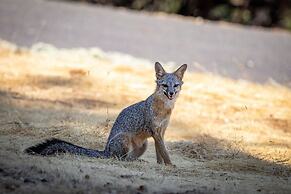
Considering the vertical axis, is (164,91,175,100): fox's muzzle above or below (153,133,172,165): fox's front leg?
above

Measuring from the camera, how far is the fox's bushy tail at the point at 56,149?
6.91m

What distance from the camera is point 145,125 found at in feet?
25.3

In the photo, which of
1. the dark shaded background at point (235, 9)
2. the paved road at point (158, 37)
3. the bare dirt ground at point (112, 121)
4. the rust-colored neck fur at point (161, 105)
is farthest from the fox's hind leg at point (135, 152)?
the dark shaded background at point (235, 9)

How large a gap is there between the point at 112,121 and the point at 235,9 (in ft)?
45.1

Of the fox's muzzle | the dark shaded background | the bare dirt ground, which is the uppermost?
the fox's muzzle

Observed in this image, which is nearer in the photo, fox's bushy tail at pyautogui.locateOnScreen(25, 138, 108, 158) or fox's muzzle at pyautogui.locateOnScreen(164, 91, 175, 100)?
fox's bushy tail at pyautogui.locateOnScreen(25, 138, 108, 158)

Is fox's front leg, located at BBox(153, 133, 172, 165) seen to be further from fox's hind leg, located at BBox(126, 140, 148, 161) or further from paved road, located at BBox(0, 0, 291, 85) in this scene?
paved road, located at BBox(0, 0, 291, 85)

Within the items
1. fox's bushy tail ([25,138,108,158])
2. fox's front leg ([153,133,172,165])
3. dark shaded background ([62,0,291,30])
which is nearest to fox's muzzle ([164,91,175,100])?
fox's front leg ([153,133,172,165])

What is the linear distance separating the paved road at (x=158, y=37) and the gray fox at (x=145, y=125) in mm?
7210

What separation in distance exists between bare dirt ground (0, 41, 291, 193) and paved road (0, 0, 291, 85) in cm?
126

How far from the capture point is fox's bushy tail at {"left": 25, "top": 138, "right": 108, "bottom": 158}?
691 centimetres

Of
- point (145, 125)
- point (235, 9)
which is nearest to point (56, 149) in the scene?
point (145, 125)

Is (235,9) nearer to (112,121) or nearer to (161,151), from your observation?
(112,121)

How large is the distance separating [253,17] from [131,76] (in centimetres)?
1013
